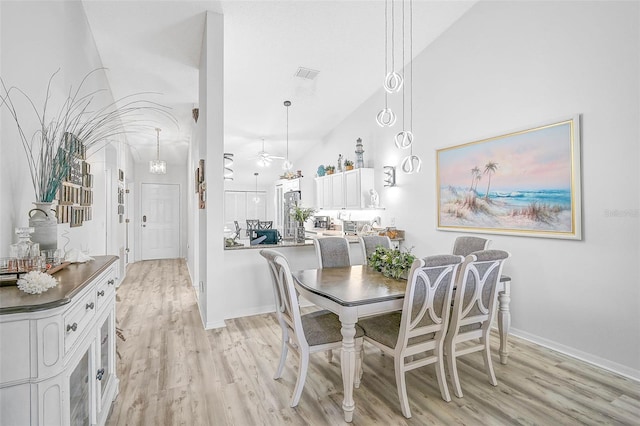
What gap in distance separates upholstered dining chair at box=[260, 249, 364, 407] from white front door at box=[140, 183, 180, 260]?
7.06 metres

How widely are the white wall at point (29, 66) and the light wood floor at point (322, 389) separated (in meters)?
1.27

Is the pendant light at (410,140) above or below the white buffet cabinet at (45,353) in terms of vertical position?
above

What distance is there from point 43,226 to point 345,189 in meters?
4.74

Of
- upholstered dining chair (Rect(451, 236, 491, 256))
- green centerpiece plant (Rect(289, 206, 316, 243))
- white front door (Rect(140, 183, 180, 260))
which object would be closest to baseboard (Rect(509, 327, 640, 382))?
upholstered dining chair (Rect(451, 236, 491, 256))

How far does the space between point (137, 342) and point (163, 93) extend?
11.7ft

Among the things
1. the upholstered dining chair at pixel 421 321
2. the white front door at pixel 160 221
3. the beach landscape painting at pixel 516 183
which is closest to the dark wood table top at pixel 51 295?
the upholstered dining chair at pixel 421 321

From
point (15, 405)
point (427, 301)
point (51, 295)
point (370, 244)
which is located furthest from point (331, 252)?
point (15, 405)

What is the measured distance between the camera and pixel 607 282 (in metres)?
2.67

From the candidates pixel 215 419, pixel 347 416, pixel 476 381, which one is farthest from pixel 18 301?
pixel 476 381

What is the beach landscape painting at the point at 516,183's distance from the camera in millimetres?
2924

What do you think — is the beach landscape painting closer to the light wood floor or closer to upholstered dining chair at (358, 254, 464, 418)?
the light wood floor

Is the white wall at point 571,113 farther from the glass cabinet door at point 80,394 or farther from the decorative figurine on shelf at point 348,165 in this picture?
the glass cabinet door at point 80,394

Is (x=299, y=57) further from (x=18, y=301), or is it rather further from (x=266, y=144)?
(x=18, y=301)

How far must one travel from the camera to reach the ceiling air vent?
4.64m
